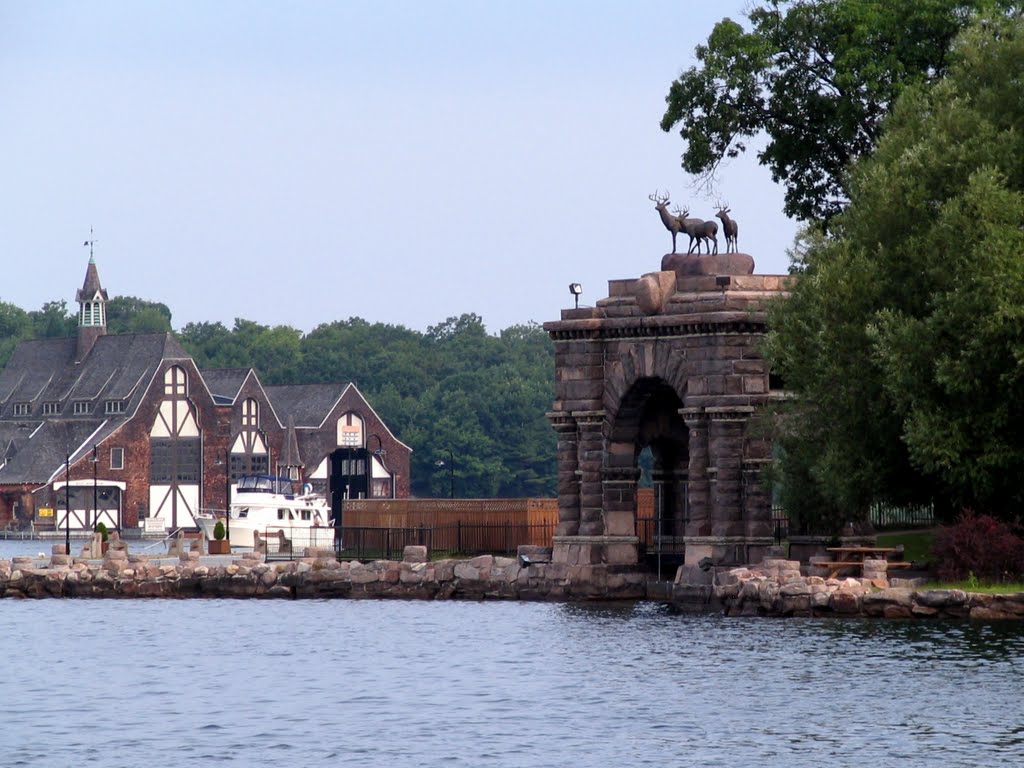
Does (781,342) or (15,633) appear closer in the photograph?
(781,342)

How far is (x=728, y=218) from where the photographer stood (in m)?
66.4

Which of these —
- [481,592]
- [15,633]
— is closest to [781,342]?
[481,592]

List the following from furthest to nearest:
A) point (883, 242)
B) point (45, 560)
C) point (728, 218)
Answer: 1. point (45, 560)
2. point (728, 218)
3. point (883, 242)

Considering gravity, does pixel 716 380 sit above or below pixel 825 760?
above

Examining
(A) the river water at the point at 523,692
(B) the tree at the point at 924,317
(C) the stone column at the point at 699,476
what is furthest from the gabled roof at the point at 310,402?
(B) the tree at the point at 924,317

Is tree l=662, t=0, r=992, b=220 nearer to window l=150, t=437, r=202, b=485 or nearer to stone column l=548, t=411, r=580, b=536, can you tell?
stone column l=548, t=411, r=580, b=536

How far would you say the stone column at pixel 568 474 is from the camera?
66562mm

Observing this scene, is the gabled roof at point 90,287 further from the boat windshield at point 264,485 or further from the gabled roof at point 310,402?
the boat windshield at point 264,485

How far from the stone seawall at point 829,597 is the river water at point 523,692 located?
27.6 inches

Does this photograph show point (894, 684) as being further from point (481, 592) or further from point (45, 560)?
point (45, 560)

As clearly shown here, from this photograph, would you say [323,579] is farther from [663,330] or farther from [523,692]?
[523,692]

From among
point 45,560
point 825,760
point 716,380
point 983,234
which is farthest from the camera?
point 45,560

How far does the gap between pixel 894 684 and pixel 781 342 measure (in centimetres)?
1668

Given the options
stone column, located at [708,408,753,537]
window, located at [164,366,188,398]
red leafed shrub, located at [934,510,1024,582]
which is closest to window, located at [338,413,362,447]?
window, located at [164,366,188,398]
